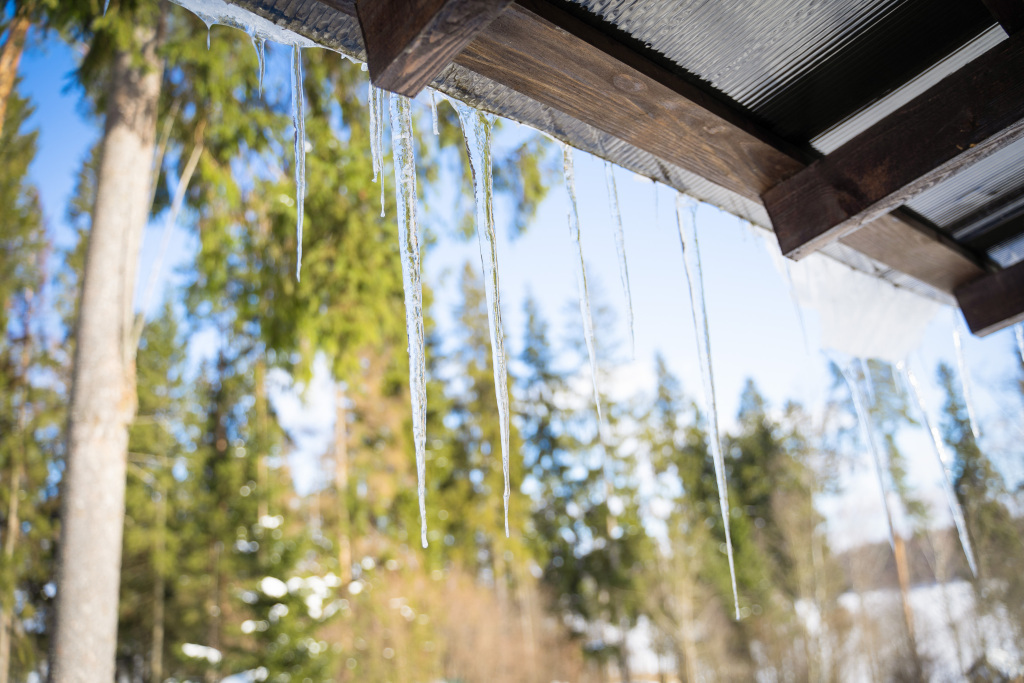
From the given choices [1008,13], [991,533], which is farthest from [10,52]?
[991,533]

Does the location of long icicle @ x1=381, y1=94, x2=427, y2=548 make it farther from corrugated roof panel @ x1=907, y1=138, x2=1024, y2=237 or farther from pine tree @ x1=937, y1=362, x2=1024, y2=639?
pine tree @ x1=937, y1=362, x2=1024, y2=639

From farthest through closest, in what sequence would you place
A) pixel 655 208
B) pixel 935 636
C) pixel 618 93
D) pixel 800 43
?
pixel 935 636 → pixel 655 208 → pixel 800 43 → pixel 618 93

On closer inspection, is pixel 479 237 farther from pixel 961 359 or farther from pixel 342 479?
pixel 342 479

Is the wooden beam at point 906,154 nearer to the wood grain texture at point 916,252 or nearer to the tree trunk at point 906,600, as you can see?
the wood grain texture at point 916,252

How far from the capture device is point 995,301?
291 centimetres

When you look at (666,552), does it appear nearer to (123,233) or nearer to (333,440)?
(333,440)

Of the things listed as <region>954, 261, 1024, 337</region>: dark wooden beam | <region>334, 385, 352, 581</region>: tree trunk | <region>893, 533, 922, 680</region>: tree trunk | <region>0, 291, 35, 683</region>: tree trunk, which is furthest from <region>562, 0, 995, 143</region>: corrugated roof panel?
<region>334, 385, 352, 581</region>: tree trunk

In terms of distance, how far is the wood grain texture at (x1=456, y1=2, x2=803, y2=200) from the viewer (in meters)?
1.47

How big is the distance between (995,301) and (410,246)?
103 inches

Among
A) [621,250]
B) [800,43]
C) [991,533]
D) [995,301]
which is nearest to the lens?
[800,43]

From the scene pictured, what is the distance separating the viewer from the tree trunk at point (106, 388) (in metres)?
3.95

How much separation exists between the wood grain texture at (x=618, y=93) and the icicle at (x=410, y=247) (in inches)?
15.1

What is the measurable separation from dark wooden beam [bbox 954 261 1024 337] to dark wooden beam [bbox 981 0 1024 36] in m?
1.49

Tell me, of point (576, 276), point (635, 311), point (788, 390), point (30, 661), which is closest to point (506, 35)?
point (576, 276)
